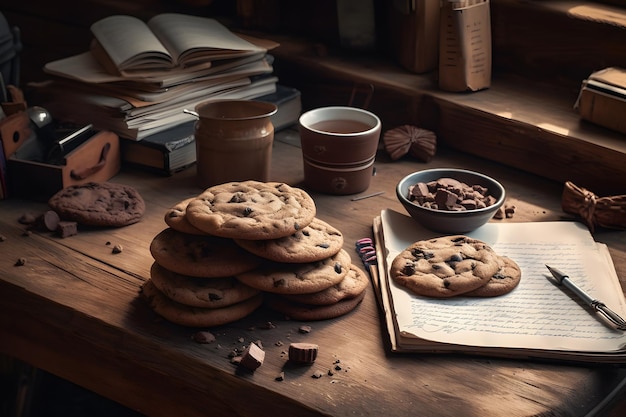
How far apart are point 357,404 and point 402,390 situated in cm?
7

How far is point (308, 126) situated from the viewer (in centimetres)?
163

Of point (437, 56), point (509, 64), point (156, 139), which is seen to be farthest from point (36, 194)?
point (509, 64)

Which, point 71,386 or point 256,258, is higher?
point 256,258

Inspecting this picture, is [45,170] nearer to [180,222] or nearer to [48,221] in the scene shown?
[48,221]

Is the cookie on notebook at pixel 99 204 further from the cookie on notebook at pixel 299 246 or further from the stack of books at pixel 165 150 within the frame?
the cookie on notebook at pixel 299 246

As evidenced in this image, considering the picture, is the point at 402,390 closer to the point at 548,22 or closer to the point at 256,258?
the point at 256,258

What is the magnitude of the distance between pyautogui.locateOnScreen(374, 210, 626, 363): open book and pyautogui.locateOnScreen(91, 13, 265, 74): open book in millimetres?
567

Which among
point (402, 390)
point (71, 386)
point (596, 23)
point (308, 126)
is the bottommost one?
point (71, 386)

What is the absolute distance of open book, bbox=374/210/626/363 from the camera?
1145 millimetres

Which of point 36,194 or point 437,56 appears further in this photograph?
point 437,56

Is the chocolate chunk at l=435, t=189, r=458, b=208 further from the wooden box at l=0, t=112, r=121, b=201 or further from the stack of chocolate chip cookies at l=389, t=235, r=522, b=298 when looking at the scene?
the wooden box at l=0, t=112, r=121, b=201

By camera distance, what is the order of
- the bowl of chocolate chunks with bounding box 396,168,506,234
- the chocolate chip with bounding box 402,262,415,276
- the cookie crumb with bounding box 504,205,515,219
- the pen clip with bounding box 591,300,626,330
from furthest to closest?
the cookie crumb with bounding box 504,205,515,219
the bowl of chocolate chunks with bounding box 396,168,506,234
the chocolate chip with bounding box 402,262,415,276
the pen clip with bounding box 591,300,626,330

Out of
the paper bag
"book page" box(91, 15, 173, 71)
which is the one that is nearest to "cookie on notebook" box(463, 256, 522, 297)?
the paper bag

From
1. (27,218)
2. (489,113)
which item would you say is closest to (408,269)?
(489,113)
